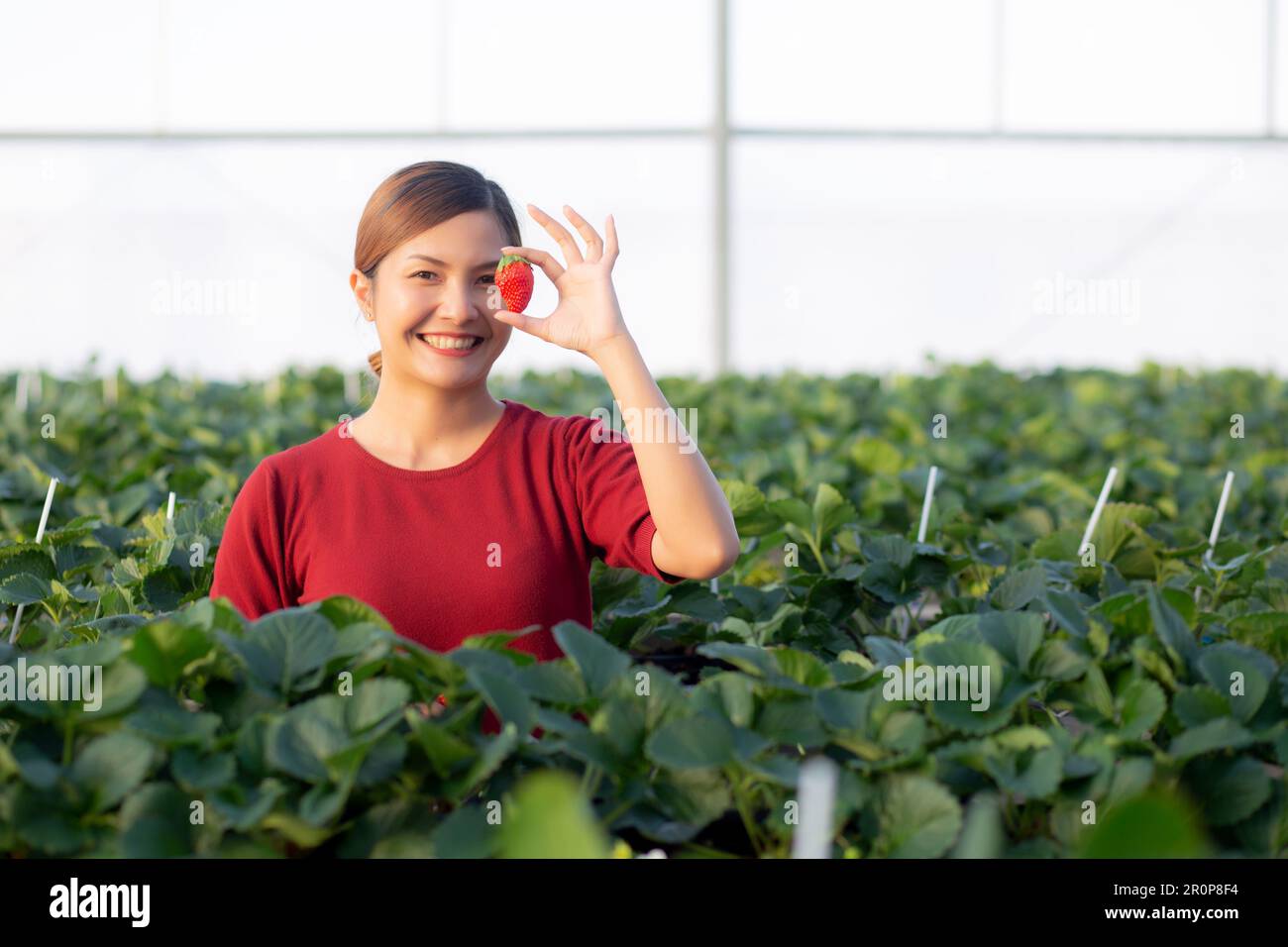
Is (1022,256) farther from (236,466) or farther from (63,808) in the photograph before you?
(63,808)

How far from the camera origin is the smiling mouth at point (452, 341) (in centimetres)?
169

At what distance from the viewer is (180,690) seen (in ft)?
4.17

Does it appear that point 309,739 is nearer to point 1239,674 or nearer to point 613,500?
point 613,500

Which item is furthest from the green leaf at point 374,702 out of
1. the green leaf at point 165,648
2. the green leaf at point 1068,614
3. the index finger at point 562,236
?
the green leaf at point 1068,614

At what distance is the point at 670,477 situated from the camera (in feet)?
4.96

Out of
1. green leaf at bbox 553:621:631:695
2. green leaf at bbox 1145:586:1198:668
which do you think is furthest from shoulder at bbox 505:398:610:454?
green leaf at bbox 1145:586:1198:668

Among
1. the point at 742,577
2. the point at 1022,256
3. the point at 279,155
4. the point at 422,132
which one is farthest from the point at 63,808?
the point at 1022,256

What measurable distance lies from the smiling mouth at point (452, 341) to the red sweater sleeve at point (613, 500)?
166mm

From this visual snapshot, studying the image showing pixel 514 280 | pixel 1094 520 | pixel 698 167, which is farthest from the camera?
pixel 698 167

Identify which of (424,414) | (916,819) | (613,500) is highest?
(424,414)

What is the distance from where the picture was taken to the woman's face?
168 cm

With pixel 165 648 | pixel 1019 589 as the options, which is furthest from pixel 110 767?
pixel 1019 589

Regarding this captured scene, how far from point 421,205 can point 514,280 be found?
167mm
